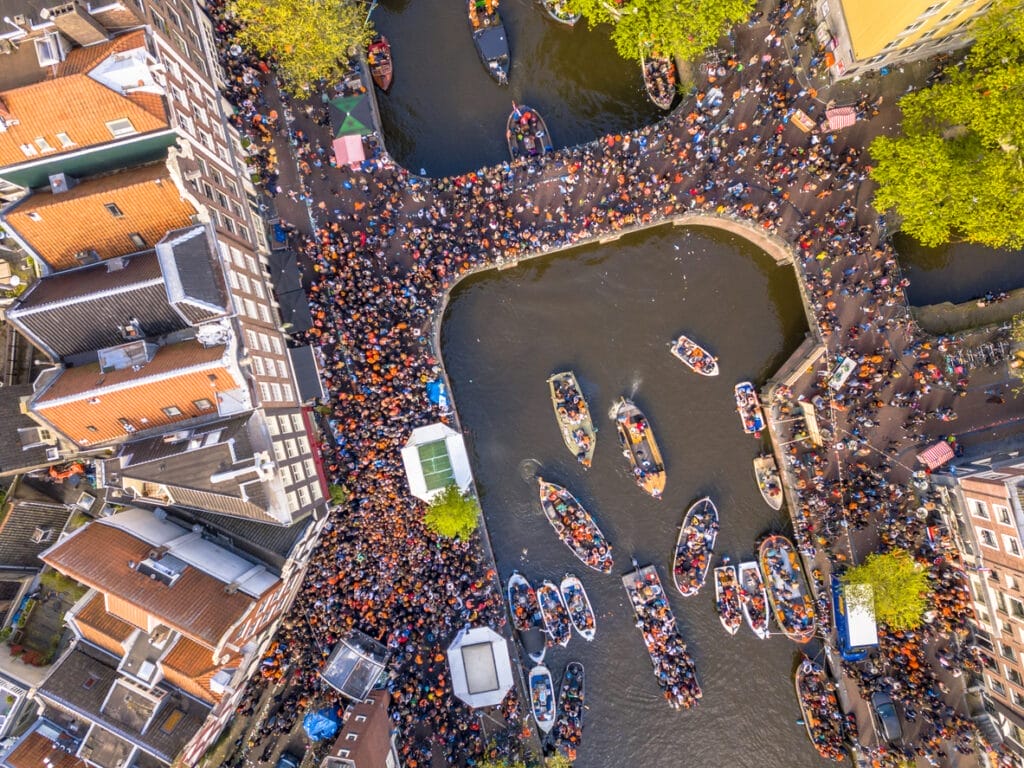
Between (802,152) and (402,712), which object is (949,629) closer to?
(802,152)

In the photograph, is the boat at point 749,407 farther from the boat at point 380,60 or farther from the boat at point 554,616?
the boat at point 380,60

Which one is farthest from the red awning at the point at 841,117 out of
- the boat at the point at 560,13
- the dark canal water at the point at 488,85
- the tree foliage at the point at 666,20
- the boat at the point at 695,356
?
the boat at the point at 560,13

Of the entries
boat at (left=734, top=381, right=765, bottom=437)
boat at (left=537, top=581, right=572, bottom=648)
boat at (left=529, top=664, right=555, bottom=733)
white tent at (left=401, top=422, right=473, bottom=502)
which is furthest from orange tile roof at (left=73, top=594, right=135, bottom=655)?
boat at (left=734, top=381, right=765, bottom=437)

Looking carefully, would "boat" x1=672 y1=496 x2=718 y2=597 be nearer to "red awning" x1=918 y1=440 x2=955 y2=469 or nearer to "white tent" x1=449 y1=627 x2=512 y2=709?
"white tent" x1=449 y1=627 x2=512 y2=709

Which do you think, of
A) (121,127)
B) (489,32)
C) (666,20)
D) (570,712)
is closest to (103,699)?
(570,712)

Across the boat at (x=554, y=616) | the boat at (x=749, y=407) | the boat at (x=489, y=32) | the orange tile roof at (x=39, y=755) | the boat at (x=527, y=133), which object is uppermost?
the boat at (x=489, y=32)

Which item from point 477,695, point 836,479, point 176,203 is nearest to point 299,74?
point 176,203

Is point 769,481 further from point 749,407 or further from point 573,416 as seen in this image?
point 573,416
